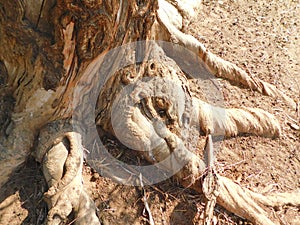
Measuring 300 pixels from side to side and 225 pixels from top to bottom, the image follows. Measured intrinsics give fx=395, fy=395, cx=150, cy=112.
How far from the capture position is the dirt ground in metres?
3.21

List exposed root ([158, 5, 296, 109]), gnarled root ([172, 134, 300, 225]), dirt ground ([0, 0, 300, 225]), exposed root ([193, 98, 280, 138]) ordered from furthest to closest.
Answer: exposed root ([158, 5, 296, 109]) → exposed root ([193, 98, 280, 138]) → gnarled root ([172, 134, 300, 225]) → dirt ground ([0, 0, 300, 225])

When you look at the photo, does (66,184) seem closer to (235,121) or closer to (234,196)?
(234,196)

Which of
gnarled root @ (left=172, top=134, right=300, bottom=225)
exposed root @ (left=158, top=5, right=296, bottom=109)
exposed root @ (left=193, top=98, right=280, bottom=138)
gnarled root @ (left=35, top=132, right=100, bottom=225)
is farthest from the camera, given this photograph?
exposed root @ (left=158, top=5, right=296, bottom=109)

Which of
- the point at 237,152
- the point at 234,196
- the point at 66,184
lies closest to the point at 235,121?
the point at 237,152

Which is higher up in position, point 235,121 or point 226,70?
point 226,70

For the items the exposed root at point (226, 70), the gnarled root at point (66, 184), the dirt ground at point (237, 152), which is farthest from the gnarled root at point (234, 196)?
the exposed root at point (226, 70)

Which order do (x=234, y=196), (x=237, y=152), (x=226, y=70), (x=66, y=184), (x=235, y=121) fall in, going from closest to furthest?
(x=66, y=184), (x=234, y=196), (x=237, y=152), (x=235, y=121), (x=226, y=70)

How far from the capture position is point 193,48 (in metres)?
4.48

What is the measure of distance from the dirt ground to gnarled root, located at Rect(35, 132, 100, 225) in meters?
0.17

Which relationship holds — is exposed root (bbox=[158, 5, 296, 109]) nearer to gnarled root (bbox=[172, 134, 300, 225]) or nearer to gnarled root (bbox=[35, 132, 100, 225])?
gnarled root (bbox=[172, 134, 300, 225])

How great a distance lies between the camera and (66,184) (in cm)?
301

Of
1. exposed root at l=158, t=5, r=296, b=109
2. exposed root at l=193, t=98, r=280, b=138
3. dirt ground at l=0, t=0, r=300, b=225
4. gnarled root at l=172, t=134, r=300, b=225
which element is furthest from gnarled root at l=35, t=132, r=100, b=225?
exposed root at l=158, t=5, r=296, b=109

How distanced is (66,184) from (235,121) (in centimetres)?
203

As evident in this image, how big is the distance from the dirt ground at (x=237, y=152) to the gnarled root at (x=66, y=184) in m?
0.17
